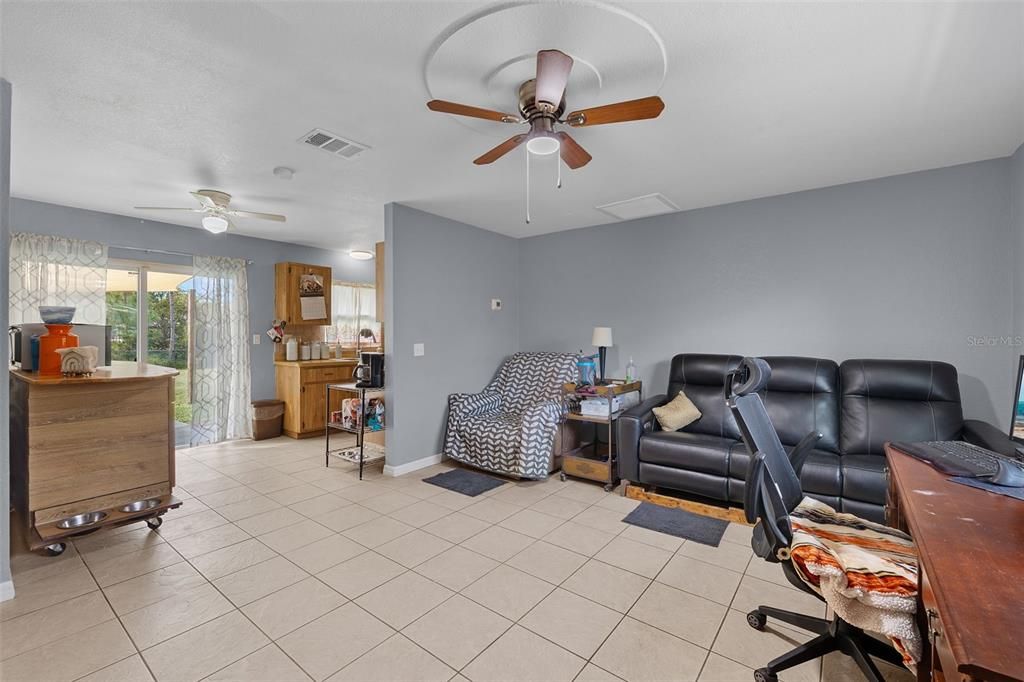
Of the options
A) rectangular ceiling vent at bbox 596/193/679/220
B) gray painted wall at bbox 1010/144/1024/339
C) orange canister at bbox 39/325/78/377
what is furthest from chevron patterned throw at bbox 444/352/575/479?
gray painted wall at bbox 1010/144/1024/339

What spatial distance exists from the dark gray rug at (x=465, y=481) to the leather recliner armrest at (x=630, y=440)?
1067mm

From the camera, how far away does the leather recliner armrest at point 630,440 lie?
347 centimetres

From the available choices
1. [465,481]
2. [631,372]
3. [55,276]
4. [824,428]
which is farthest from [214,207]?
[824,428]

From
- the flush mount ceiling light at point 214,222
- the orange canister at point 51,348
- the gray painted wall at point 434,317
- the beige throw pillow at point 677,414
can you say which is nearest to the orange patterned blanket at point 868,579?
the beige throw pillow at point 677,414

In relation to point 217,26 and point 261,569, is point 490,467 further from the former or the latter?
point 217,26

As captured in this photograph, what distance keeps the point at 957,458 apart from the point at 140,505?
4262 mm

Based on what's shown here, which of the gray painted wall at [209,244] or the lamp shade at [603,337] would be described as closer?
the gray painted wall at [209,244]

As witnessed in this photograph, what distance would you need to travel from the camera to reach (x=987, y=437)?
2469mm

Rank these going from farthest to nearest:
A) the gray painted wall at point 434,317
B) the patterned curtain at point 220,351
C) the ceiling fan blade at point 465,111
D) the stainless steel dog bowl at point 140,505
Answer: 1. the patterned curtain at point 220,351
2. the gray painted wall at point 434,317
3. the stainless steel dog bowl at point 140,505
4. the ceiling fan blade at point 465,111

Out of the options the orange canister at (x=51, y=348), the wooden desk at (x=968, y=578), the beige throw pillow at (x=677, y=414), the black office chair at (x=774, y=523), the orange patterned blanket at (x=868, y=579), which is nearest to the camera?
the wooden desk at (x=968, y=578)

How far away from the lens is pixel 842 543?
5.15 feet

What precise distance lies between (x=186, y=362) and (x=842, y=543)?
5.94 m

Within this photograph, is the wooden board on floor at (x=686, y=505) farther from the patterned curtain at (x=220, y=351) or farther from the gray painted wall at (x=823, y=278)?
the patterned curtain at (x=220, y=351)

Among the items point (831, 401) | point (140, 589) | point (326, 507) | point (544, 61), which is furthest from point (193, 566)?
point (831, 401)
